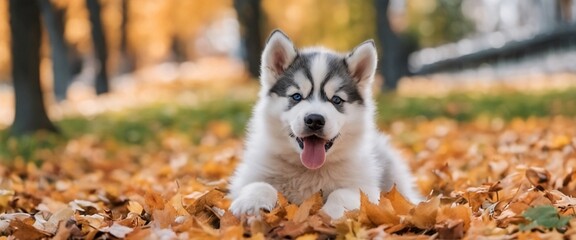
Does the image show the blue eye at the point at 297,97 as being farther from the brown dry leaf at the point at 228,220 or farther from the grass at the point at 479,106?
the grass at the point at 479,106

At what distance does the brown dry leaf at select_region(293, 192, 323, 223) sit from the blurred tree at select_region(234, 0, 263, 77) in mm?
18300

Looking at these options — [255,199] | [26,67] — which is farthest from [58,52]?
[255,199]

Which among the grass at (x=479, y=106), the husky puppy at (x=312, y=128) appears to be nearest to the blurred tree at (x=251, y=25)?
the grass at (x=479, y=106)

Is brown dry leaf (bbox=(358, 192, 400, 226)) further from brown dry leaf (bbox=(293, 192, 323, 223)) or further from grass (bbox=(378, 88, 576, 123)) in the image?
grass (bbox=(378, 88, 576, 123))

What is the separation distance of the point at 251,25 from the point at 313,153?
1819 cm

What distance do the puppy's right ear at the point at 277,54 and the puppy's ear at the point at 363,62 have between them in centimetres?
39

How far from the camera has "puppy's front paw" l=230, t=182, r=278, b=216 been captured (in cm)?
425

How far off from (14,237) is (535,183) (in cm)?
352

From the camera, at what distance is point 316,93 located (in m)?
4.74

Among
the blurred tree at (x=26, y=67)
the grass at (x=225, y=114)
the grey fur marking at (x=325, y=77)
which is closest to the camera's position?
the grey fur marking at (x=325, y=77)

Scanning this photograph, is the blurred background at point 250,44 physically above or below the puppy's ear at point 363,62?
below

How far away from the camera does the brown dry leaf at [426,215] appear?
389 cm

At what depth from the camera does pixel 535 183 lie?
5.37 m

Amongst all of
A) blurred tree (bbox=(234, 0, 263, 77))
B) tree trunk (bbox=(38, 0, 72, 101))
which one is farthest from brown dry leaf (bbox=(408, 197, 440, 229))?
tree trunk (bbox=(38, 0, 72, 101))
